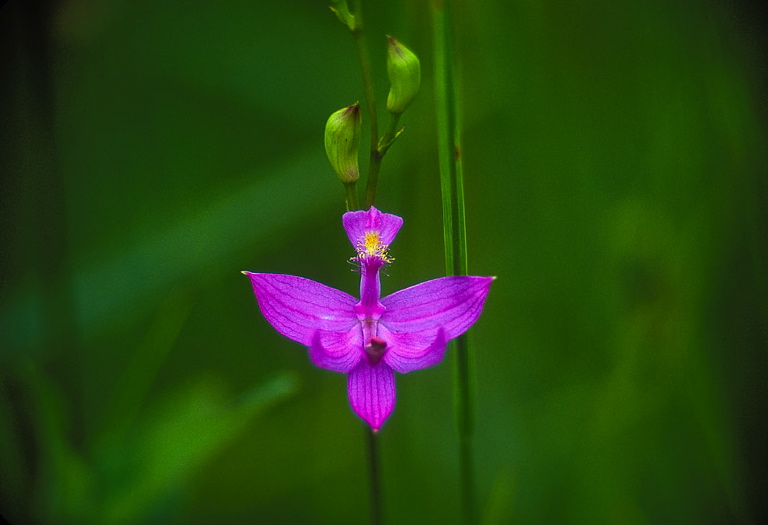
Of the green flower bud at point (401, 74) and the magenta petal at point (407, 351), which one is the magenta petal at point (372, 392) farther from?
the green flower bud at point (401, 74)

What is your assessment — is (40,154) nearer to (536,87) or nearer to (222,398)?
(222,398)

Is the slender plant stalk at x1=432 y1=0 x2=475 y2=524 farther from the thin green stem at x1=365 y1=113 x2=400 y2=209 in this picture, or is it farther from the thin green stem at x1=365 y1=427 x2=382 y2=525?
the thin green stem at x1=365 y1=427 x2=382 y2=525

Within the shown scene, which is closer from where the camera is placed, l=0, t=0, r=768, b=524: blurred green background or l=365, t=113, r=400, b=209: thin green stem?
l=365, t=113, r=400, b=209: thin green stem

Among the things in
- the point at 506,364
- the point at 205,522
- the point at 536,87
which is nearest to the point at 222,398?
the point at 205,522

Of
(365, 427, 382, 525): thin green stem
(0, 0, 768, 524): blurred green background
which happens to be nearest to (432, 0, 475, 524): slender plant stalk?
(365, 427, 382, 525): thin green stem

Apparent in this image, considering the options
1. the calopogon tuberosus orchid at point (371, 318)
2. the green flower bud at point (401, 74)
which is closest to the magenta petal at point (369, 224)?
the calopogon tuberosus orchid at point (371, 318)

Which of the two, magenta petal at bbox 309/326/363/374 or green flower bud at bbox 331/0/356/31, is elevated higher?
green flower bud at bbox 331/0/356/31

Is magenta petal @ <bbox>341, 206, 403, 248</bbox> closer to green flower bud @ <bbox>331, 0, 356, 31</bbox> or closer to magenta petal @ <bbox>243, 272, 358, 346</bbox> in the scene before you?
magenta petal @ <bbox>243, 272, 358, 346</bbox>

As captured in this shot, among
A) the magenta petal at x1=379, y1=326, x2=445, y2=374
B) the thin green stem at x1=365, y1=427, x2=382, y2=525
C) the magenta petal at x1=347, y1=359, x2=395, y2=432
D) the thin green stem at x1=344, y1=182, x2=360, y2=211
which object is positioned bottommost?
the thin green stem at x1=365, y1=427, x2=382, y2=525
